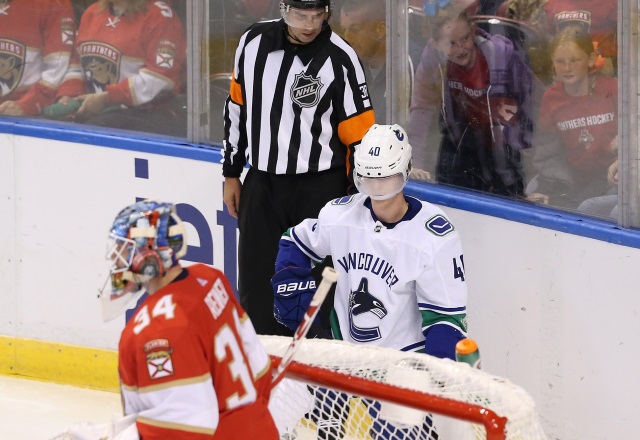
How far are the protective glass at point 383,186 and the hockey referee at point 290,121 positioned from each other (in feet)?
1.67

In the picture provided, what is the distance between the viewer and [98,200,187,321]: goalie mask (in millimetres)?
2215

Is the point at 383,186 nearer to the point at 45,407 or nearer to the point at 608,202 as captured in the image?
the point at 608,202

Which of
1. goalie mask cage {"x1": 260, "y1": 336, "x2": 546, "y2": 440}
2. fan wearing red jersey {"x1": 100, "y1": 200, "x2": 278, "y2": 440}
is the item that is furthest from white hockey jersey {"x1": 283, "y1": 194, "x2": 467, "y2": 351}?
fan wearing red jersey {"x1": 100, "y1": 200, "x2": 278, "y2": 440}

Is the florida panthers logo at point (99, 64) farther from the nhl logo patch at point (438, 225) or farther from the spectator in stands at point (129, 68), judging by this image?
the nhl logo patch at point (438, 225)

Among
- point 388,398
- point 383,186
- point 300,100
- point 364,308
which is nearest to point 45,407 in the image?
point 300,100

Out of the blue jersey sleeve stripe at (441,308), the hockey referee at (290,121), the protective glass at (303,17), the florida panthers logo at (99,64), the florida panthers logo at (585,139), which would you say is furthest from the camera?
the florida panthers logo at (99,64)

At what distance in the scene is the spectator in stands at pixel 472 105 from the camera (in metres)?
Answer: 3.56

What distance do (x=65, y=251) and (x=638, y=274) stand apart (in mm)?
1997

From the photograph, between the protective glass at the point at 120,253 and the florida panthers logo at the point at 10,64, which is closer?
the protective glass at the point at 120,253

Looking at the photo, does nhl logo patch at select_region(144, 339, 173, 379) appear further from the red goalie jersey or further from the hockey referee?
the hockey referee

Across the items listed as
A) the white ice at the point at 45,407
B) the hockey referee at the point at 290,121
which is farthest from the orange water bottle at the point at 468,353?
the white ice at the point at 45,407

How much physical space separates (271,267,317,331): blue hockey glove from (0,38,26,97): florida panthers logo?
5.64ft

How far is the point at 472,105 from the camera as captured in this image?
12.0 ft

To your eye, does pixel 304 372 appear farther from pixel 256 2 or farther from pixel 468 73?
pixel 256 2
